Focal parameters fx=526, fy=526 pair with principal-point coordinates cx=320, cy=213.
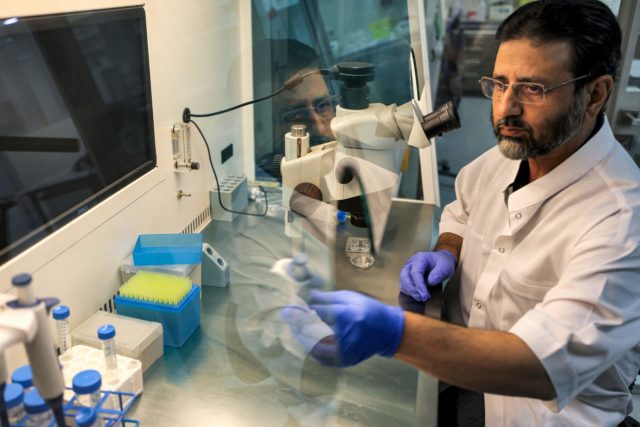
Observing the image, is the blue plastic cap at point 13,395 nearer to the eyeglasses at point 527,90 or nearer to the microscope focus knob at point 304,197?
the microscope focus knob at point 304,197

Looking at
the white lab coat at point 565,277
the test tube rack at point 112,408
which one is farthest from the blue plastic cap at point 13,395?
the white lab coat at point 565,277

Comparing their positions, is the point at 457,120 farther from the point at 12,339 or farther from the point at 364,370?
the point at 12,339

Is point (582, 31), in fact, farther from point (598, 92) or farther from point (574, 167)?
point (574, 167)

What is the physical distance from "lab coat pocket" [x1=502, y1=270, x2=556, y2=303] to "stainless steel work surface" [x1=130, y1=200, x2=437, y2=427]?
11.3 inches

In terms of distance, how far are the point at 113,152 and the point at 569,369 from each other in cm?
113

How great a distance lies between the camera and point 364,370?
4.07 ft

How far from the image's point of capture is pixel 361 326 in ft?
3.02

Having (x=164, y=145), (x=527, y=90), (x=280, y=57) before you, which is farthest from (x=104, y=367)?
(x=280, y=57)

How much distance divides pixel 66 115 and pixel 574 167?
1138 mm

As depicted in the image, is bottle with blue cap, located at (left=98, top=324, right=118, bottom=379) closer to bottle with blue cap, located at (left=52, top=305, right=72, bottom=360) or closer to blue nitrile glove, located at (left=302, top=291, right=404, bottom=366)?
bottle with blue cap, located at (left=52, top=305, right=72, bottom=360)

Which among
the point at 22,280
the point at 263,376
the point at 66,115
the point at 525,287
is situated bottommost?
the point at 263,376

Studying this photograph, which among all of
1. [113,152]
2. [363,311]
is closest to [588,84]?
[363,311]

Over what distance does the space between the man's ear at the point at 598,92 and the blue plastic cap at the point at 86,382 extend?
117 centimetres

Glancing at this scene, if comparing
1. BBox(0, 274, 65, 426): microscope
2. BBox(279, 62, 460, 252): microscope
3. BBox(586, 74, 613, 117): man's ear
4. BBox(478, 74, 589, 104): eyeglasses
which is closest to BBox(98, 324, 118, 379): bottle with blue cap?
BBox(0, 274, 65, 426): microscope
